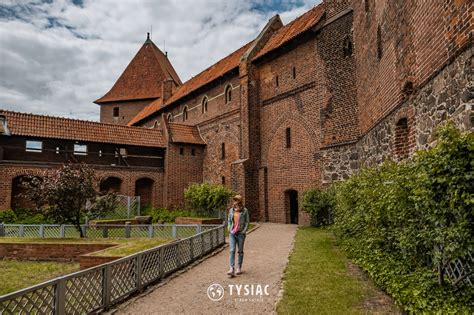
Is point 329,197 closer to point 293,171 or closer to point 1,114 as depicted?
point 293,171

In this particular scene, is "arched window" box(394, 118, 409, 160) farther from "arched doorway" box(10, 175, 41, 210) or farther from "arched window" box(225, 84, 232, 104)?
"arched doorway" box(10, 175, 41, 210)

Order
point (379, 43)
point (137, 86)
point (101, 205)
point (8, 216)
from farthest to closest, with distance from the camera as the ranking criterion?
point (137, 86)
point (8, 216)
point (101, 205)
point (379, 43)

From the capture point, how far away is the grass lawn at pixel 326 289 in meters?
4.81

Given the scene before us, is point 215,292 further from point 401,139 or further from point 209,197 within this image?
point 209,197

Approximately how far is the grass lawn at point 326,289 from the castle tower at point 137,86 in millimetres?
33311

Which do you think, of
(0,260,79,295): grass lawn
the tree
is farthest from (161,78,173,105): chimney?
(0,260,79,295): grass lawn

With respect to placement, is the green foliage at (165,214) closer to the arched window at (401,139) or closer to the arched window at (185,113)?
the arched window at (185,113)

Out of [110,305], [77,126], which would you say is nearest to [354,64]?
[110,305]

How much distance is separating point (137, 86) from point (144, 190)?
776 inches

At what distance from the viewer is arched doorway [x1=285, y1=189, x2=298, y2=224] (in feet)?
58.1

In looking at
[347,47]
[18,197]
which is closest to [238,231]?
[347,47]

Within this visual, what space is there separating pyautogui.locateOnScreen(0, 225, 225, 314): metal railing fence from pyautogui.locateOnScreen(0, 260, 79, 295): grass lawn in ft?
5.50

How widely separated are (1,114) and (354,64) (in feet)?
62.3

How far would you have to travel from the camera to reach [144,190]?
23781mm
